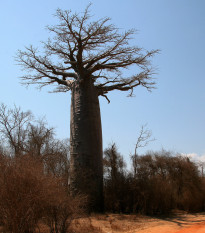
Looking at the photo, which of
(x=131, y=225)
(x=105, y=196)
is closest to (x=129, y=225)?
(x=131, y=225)

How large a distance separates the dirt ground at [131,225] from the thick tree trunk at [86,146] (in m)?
0.82

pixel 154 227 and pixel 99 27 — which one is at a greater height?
pixel 99 27

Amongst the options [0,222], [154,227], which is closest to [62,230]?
[0,222]

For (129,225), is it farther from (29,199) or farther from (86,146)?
(29,199)

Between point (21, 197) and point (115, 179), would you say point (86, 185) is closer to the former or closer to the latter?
point (115, 179)

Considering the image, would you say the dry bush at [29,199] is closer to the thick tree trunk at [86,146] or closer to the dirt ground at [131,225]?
the dirt ground at [131,225]

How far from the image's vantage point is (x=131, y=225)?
224 inches

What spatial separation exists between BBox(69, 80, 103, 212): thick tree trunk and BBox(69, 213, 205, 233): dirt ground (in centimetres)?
82

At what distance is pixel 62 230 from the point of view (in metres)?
4.41

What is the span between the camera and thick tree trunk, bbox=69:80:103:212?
708cm

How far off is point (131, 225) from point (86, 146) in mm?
2405

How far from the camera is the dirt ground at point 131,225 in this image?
5051 mm

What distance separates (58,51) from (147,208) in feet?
16.5

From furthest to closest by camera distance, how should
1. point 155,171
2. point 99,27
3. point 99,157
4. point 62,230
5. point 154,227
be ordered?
point 155,171 < point 99,27 < point 99,157 < point 154,227 < point 62,230
